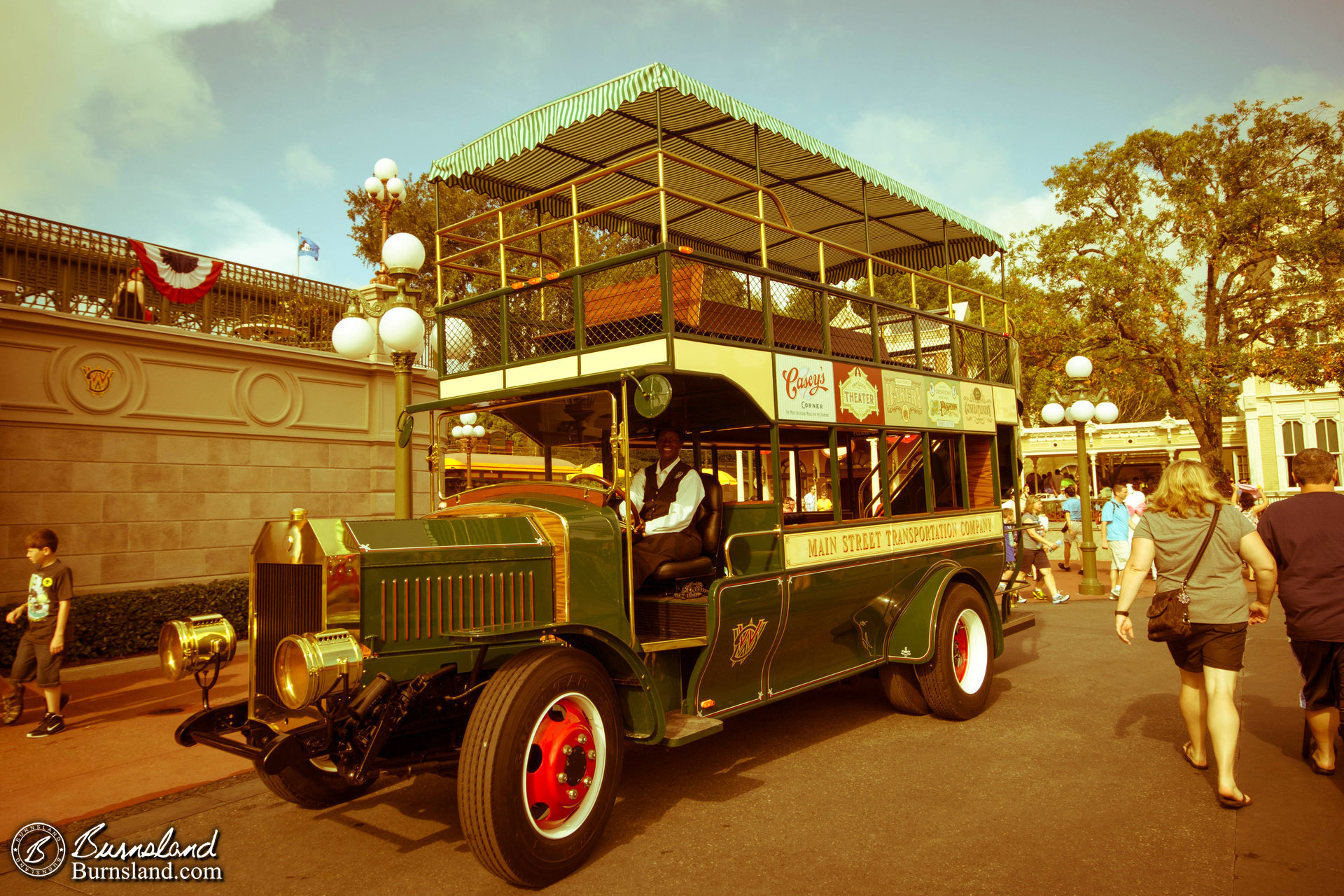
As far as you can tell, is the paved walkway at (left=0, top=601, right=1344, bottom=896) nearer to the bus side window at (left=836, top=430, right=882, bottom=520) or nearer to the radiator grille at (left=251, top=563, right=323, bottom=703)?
the radiator grille at (left=251, top=563, right=323, bottom=703)

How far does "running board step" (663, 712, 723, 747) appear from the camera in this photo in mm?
4211

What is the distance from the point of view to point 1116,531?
1270 centimetres

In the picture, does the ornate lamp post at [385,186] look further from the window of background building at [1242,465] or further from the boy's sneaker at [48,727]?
the window of background building at [1242,465]

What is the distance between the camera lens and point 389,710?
3.59 m

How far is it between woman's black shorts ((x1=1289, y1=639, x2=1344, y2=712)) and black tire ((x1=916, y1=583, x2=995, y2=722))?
216cm

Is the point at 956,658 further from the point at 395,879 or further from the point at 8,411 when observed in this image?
the point at 8,411

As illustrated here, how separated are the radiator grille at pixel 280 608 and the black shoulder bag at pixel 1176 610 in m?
4.26

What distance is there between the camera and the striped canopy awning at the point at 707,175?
5.81 m

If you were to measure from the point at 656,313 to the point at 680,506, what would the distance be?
3.87 feet

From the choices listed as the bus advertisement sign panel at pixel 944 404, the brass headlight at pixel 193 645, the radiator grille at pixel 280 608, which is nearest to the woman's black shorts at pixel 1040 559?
the bus advertisement sign panel at pixel 944 404

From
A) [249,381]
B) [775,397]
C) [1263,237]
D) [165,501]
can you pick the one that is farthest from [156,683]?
[1263,237]

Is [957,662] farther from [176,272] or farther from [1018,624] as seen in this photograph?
[176,272]

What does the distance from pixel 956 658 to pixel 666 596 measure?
112 inches

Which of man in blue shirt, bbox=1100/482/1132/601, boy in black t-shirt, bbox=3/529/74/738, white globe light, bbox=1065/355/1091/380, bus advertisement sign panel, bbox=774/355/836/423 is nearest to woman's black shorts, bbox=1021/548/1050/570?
man in blue shirt, bbox=1100/482/1132/601
